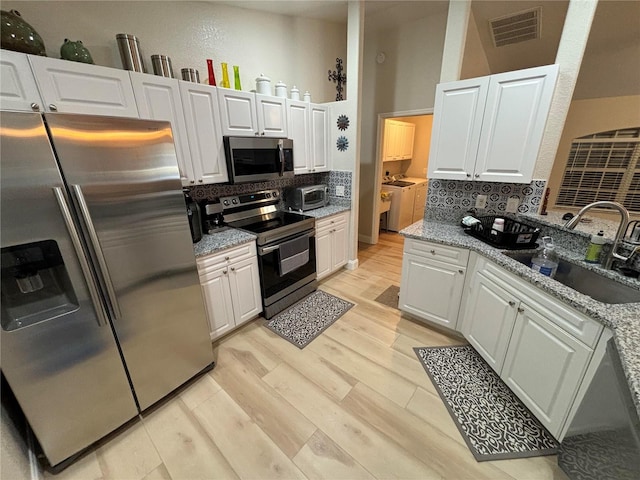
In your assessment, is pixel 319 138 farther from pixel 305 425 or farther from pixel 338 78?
pixel 305 425

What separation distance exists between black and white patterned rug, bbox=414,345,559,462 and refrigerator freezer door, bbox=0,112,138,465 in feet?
6.91

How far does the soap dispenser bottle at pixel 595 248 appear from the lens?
5.16ft

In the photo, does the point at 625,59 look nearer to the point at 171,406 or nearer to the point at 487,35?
the point at 487,35

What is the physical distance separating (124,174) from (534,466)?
2671mm

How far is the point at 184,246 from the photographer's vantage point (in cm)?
159

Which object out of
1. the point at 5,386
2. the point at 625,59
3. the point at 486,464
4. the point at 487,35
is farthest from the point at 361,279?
the point at 625,59

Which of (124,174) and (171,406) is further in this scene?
(171,406)

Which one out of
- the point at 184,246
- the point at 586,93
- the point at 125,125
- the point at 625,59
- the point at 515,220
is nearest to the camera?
the point at 125,125

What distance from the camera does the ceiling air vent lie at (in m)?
2.82

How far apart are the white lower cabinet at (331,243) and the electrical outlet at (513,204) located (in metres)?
1.69

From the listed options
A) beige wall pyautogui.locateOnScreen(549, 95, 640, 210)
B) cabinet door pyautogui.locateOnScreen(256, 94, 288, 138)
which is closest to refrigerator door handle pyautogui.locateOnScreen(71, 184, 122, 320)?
cabinet door pyautogui.locateOnScreen(256, 94, 288, 138)

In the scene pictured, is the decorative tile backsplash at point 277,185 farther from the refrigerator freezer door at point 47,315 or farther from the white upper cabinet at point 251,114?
the refrigerator freezer door at point 47,315

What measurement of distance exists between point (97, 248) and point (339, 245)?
2462 millimetres

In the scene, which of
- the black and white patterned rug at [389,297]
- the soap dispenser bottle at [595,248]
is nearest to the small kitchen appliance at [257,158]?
the black and white patterned rug at [389,297]
